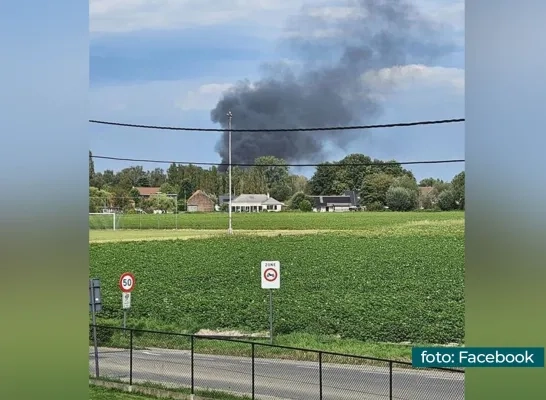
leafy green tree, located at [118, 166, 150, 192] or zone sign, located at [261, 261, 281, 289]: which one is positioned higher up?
leafy green tree, located at [118, 166, 150, 192]

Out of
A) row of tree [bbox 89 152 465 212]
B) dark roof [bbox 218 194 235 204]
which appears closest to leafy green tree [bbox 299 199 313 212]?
row of tree [bbox 89 152 465 212]

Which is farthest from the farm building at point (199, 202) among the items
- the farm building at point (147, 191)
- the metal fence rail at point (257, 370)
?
the metal fence rail at point (257, 370)

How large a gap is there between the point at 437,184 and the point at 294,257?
2990 mm

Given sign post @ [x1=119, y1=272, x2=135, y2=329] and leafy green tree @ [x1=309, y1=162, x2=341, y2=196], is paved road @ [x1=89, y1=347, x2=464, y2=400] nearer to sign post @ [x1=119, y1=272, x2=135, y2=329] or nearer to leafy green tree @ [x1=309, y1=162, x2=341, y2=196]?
sign post @ [x1=119, y1=272, x2=135, y2=329]

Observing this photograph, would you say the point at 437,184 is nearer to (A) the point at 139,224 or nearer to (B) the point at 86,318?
(A) the point at 139,224

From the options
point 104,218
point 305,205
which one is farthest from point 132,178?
point 305,205

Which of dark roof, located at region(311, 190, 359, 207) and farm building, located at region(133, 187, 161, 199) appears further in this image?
farm building, located at region(133, 187, 161, 199)

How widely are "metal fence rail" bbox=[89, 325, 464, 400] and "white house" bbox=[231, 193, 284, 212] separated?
2.09m

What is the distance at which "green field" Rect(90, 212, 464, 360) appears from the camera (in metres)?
11.4

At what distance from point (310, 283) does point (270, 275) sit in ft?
2.38

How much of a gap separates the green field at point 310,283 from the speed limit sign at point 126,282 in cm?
30

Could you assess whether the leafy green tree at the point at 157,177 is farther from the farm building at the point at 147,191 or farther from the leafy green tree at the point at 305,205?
the leafy green tree at the point at 305,205

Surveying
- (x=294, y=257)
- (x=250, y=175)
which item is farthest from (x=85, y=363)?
(x=294, y=257)

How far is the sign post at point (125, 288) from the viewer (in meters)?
11.4
